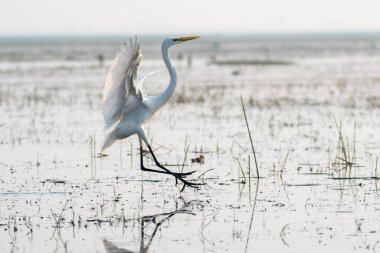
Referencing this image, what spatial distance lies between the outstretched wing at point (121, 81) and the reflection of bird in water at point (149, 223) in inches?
60.3

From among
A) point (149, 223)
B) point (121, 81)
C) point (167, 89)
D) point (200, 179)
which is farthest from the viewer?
point (200, 179)

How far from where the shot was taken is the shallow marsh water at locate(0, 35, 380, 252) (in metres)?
7.65

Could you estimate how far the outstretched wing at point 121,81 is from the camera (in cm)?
939

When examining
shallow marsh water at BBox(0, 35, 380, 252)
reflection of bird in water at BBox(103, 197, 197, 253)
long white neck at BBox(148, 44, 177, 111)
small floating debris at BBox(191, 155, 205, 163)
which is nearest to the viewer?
reflection of bird in water at BBox(103, 197, 197, 253)

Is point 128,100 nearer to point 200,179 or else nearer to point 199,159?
point 200,179

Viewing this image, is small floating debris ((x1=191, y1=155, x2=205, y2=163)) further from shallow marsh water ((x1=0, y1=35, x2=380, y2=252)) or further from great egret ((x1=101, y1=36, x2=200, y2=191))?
great egret ((x1=101, y1=36, x2=200, y2=191))

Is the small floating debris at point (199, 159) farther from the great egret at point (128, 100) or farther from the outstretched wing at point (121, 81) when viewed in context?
the outstretched wing at point (121, 81)

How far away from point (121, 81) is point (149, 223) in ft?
7.31

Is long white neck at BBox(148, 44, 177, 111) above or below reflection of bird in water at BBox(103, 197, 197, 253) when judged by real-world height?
above

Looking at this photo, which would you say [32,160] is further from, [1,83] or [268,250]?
[1,83]

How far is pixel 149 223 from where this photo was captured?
27.2 ft

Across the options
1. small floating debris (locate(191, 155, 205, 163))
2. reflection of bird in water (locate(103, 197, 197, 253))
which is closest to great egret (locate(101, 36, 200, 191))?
reflection of bird in water (locate(103, 197, 197, 253))

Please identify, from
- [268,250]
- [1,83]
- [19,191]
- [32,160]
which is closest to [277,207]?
[268,250]

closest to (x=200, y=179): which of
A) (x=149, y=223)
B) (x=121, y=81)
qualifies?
(x=121, y=81)
